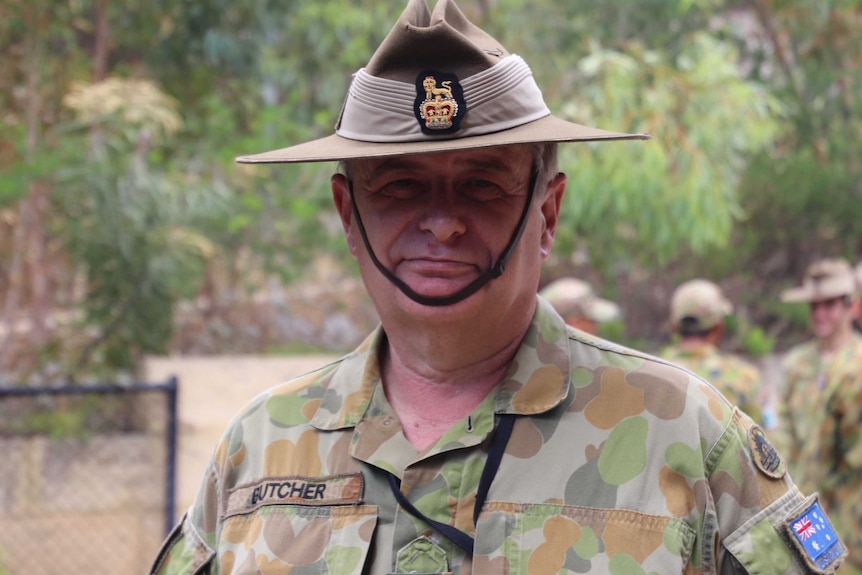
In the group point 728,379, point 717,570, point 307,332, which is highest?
point 717,570

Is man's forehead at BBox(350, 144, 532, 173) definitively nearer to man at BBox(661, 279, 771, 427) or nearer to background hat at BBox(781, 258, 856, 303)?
man at BBox(661, 279, 771, 427)

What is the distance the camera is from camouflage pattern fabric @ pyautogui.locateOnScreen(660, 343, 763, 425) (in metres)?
4.84

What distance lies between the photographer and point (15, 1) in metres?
6.77

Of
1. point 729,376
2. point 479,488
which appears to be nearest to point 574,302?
point 729,376

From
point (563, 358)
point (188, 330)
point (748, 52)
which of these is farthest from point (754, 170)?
point (563, 358)

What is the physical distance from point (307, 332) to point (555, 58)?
3.26m

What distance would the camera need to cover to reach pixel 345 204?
1.94 meters

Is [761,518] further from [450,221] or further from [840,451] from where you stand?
[840,451]

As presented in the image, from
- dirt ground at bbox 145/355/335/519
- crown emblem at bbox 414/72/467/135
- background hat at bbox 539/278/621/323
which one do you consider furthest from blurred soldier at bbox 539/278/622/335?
crown emblem at bbox 414/72/467/135

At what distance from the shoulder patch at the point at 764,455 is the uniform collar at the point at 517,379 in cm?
31

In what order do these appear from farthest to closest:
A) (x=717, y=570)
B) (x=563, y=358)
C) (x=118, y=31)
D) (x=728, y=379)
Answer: (x=118, y=31) < (x=728, y=379) < (x=563, y=358) < (x=717, y=570)

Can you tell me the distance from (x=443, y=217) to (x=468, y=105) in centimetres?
18

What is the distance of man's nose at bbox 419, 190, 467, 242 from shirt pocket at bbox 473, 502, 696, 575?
434 millimetres

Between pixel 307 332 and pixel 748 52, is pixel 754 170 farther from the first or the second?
pixel 307 332
